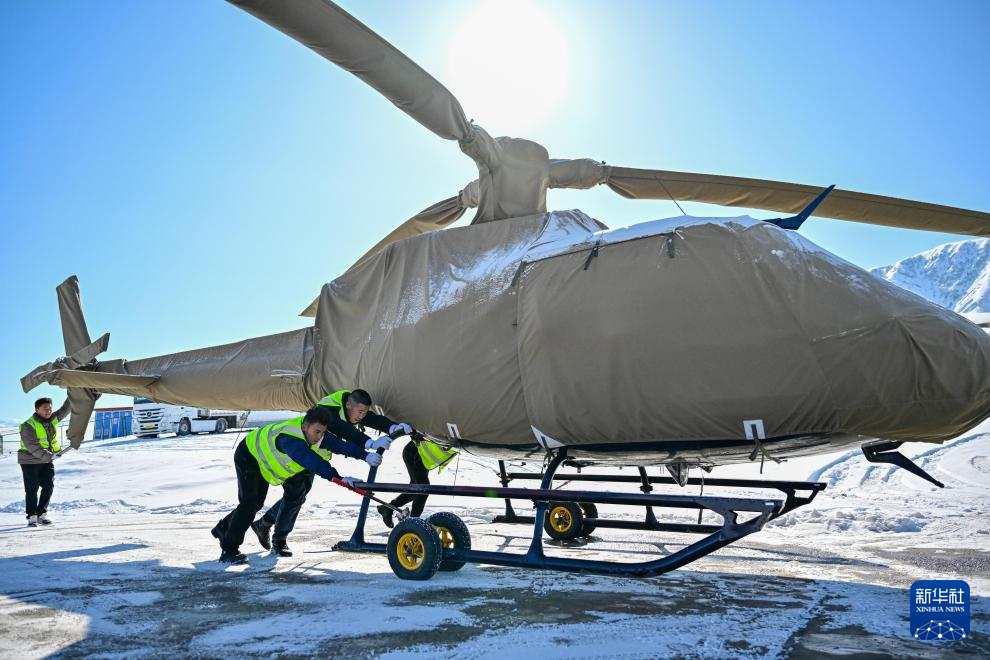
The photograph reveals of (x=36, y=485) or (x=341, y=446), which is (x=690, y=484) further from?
(x=36, y=485)

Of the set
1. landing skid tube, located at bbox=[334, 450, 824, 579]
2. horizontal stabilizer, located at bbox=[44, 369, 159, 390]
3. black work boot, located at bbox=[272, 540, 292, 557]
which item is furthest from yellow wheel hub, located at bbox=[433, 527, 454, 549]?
horizontal stabilizer, located at bbox=[44, 369, 159, 390]

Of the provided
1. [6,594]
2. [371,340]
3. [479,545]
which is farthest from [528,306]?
[6,594]

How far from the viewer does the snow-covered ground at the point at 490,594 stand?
271cm

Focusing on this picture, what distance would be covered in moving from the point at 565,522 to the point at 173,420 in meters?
22.3

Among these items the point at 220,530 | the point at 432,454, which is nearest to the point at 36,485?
the point at 220,530

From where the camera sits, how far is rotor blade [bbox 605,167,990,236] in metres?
4.88

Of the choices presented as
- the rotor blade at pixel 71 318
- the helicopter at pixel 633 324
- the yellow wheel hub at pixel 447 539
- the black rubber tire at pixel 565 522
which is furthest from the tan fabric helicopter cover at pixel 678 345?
the rotor blade at pixel 71 318

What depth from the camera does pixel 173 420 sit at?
81.9ft

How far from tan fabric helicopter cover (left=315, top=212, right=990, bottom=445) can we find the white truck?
2213cm

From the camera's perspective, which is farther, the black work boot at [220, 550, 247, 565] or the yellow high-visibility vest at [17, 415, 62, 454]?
the yellow high-visibility vest at [17, 415, 62, 454]

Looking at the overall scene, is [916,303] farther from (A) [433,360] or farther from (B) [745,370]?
(A) [433,360]

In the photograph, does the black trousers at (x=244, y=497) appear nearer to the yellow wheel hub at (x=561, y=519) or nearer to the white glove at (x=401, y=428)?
the white glove at (x=401, y=428)

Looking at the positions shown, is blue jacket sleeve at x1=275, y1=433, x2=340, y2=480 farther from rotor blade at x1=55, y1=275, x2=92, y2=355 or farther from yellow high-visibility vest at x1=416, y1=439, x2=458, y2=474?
rotor blade at x1=55, y1=275, x2=92, y2=355

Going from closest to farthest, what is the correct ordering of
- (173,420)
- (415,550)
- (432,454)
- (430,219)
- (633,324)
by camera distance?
(633,324) < (415,550) < (432,454) < (430,219) < (173,420)
